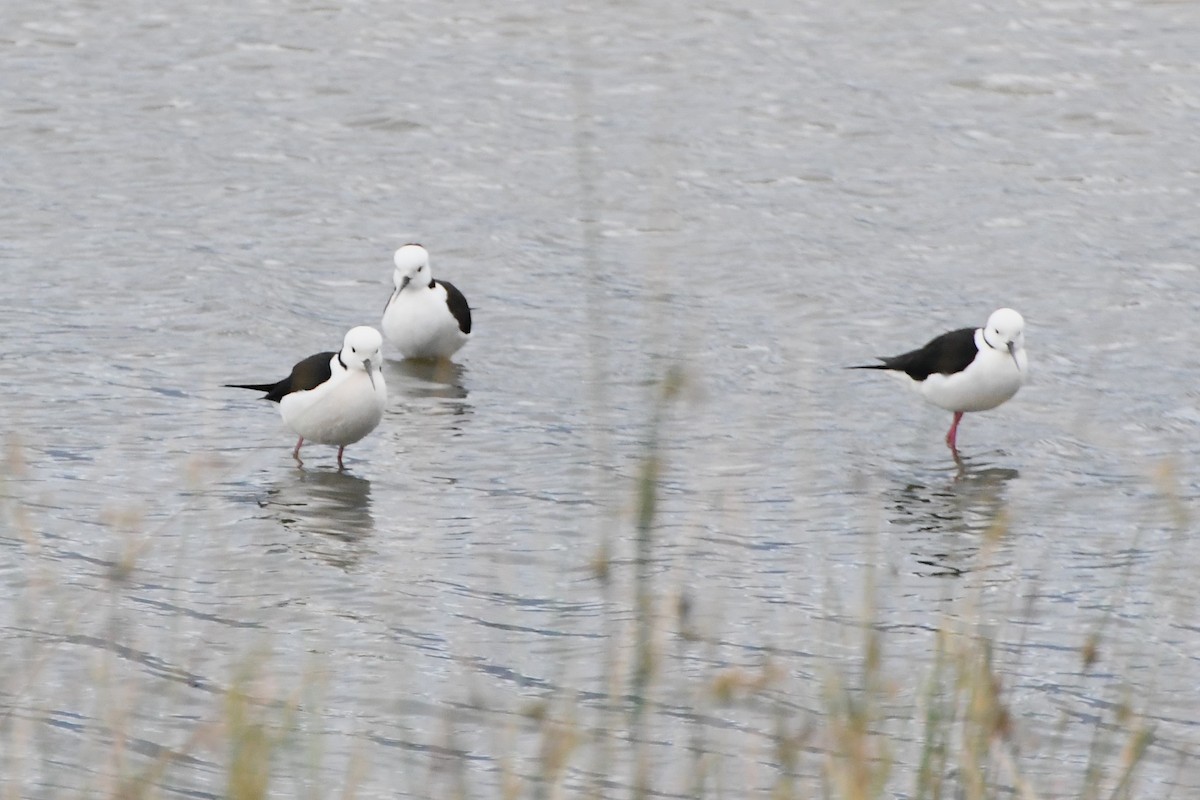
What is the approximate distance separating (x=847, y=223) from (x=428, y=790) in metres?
9.59

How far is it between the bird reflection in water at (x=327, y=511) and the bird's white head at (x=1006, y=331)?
3.28 meters

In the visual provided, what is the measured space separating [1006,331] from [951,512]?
1.44 meters

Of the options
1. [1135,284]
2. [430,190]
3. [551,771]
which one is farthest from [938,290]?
[551,771]

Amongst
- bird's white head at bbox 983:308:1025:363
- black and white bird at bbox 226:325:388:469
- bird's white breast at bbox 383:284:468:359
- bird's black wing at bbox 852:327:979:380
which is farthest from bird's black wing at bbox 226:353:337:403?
bird's white head at bbox 983:308:1025:363

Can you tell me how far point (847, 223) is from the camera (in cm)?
1457

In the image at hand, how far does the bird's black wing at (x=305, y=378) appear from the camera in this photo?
9.77 m

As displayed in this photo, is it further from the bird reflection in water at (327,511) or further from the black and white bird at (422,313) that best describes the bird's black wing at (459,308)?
the bird reflection in water at (327,511)

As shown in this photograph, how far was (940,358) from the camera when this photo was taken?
408 inches

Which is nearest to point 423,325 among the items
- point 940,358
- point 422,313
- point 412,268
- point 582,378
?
point 422,313

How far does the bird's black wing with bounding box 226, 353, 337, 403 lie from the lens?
977cm

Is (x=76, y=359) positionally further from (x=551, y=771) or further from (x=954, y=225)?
(x=551, y=771)

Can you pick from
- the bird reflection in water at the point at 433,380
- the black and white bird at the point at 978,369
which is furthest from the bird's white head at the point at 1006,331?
the bird reflection in water at the point at 433,380

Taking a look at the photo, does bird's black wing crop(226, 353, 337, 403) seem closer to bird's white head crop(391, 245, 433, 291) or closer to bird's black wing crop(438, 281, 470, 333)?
bird's black wing crop(438, 281, 470, 333)

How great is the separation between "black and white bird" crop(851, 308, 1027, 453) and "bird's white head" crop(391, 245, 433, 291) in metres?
3.15
